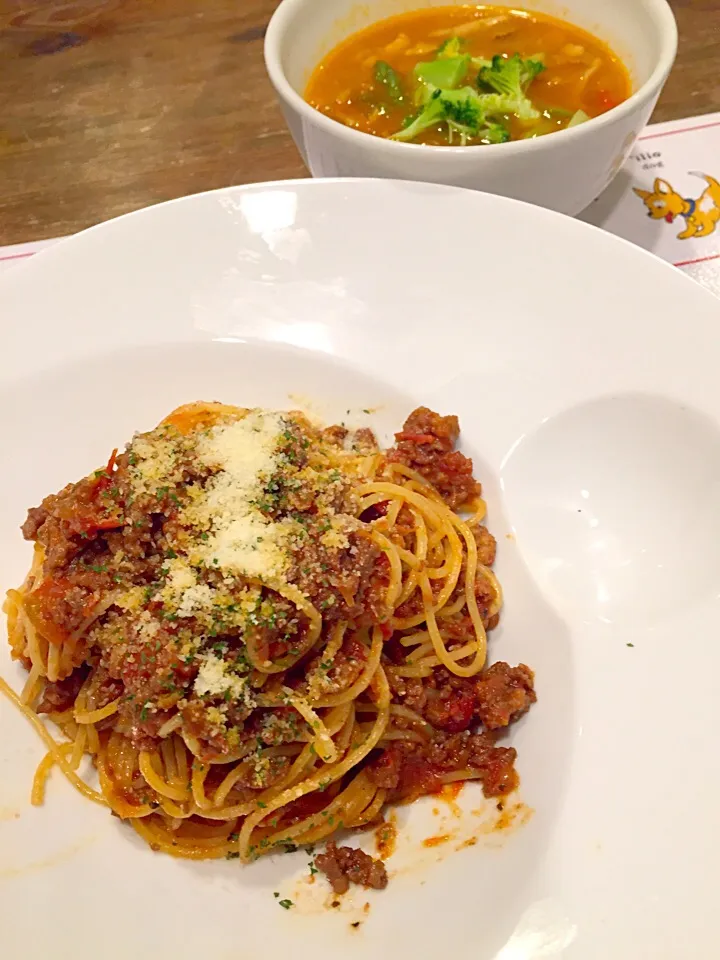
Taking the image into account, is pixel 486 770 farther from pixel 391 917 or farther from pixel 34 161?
pixel 34 161

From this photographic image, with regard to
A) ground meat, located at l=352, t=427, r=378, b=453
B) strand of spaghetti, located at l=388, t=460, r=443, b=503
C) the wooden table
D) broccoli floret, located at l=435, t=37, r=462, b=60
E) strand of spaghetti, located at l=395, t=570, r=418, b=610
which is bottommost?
strand of spaghetti, located at l=395, t=570, r=418, b=610

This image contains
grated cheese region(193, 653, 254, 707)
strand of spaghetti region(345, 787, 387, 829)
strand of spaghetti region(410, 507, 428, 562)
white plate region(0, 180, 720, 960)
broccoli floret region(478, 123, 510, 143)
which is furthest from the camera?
broccoli floret region(478, 123, 510, 143)

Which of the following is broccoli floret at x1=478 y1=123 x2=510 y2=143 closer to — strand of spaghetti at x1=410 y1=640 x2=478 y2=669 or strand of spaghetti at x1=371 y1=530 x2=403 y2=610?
strand of spaghetti at x1=371 y1=530 x2=403 y2=610

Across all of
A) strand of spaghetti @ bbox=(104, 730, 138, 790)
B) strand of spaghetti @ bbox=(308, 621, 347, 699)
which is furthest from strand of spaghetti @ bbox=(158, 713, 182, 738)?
strand of spaghetti @ bbox=(308, 621, 347, 699)

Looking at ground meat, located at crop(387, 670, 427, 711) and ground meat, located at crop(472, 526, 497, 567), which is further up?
ground meat, located at crop(472, 526, 497, 567)

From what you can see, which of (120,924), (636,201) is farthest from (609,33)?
(120,924)

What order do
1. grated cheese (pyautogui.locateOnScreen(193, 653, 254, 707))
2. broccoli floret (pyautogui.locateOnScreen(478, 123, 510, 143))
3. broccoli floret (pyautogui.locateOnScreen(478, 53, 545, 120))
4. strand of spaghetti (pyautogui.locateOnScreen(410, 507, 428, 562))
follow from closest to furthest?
grated cheese (pyautogui.locateOnScreen(193, 653, 254, 707)) → strand of spaghetti (pyautogui.locateOnScreen(410, 507, 428, 562)) → broccoli floret (pyautogui.locateOnScreen(478, 123, 510, 143)) → broccoli floret (pyautogui.locateOnScreen(478, 53, 545, 120))
